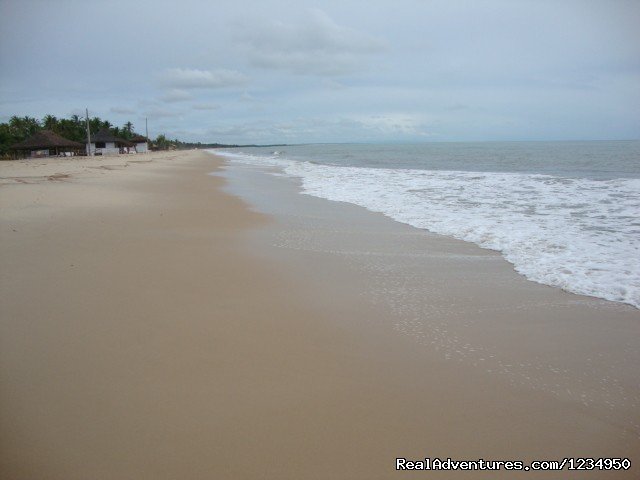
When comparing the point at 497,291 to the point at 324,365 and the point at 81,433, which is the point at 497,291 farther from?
the point at 81,433

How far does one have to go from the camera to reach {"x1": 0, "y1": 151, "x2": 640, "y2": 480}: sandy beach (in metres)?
2.28

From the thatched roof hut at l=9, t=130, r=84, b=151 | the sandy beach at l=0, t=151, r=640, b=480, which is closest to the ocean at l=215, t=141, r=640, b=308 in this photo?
the sandy beach at l=0, t=151, r=640, b=480

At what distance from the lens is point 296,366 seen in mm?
3150

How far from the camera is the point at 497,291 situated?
15.9ft

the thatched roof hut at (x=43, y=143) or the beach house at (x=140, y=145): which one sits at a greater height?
the beach house at (x=140, y=145)

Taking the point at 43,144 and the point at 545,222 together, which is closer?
the point at 545,222

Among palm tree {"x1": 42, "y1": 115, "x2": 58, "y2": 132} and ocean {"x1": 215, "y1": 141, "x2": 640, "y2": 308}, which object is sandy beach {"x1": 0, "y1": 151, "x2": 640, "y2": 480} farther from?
palm tree {"x1": 42, "y1": 115, "x2": 58, "y2": 132}

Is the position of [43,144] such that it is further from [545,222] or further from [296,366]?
[296,366]

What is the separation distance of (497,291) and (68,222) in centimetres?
778

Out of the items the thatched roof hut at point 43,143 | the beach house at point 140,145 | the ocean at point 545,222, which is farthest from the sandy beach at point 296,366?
the beach house at point 140,145

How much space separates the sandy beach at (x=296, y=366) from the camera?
2279 millimetres

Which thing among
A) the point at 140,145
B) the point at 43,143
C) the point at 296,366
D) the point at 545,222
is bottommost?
the point at 296,366

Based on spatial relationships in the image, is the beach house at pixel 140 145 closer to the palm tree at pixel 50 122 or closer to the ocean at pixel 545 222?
the palm tree at pixel 50 122

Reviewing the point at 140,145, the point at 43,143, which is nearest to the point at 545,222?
the point at 43,143
